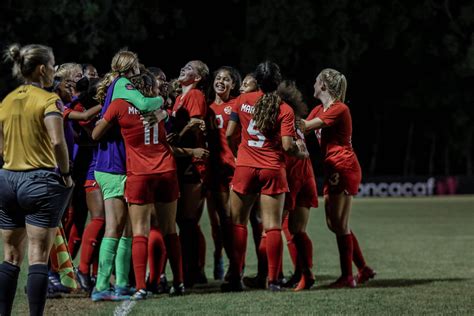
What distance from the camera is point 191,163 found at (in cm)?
958

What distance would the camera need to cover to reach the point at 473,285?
373 inches

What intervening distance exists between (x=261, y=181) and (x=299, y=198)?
0.71 meters

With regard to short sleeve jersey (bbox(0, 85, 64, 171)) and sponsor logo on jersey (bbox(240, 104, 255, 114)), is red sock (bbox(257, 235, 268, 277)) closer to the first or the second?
sponsor logo on jersey (bbox(240, 104, 255, 114))

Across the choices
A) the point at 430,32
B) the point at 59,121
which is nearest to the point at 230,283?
the point at 59,121

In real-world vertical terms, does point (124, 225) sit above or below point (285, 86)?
below

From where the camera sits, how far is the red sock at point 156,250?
342 inches

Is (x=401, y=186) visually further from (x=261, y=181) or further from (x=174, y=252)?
(x=174, y=252)

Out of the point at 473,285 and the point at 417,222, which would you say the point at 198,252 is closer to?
the point at 473,285

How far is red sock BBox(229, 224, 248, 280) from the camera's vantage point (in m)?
9.09

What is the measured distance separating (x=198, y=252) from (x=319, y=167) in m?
30.9

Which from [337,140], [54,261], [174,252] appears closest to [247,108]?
[337,140]

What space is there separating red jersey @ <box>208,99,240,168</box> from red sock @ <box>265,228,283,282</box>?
1063mm

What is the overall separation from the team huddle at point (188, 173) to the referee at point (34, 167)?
2.68ft

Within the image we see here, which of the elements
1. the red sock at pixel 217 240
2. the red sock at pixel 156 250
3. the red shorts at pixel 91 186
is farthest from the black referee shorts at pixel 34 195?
the red sock at pixel 217 240
